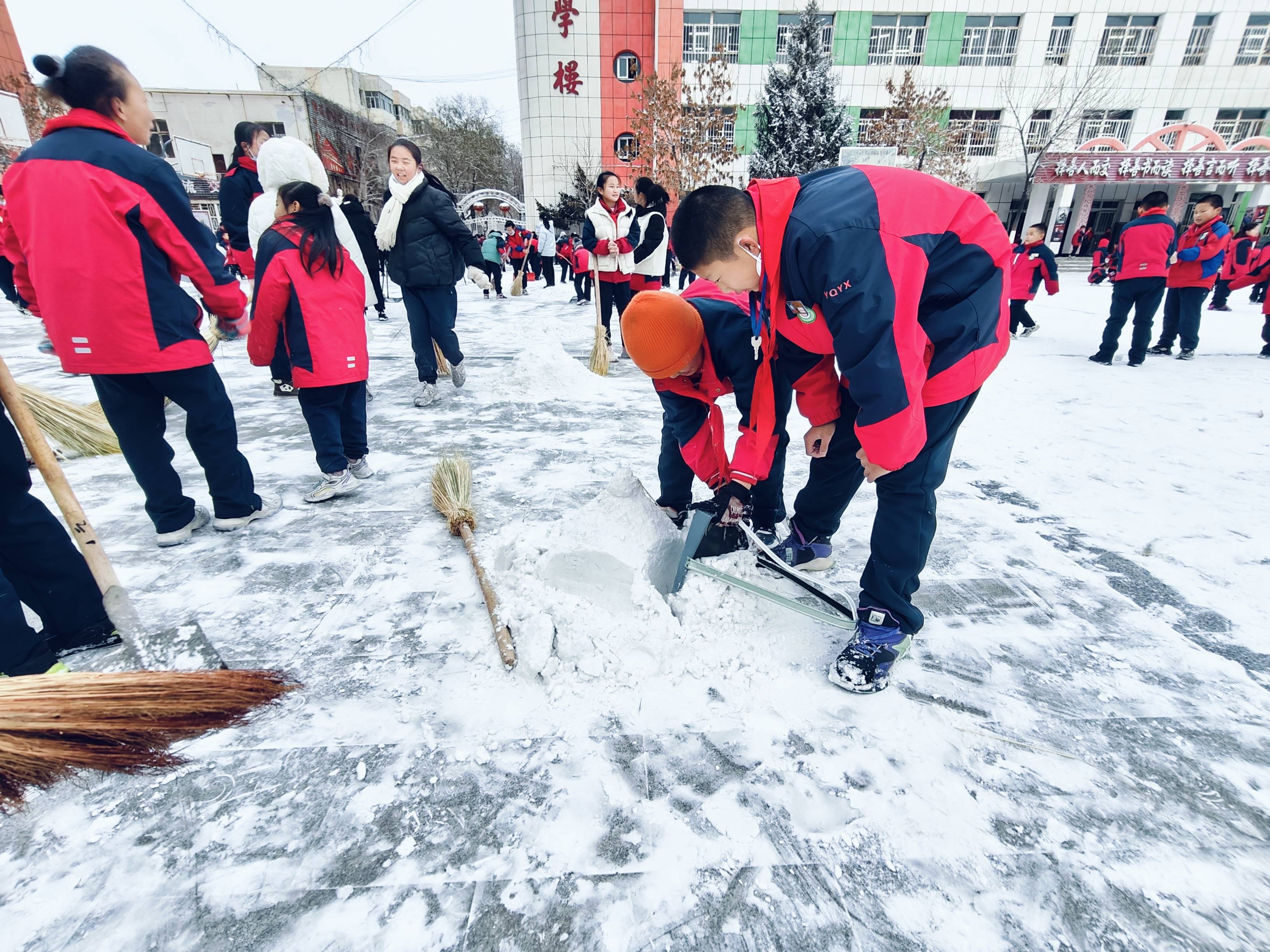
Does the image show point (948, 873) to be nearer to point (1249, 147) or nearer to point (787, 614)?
point (787, 614)

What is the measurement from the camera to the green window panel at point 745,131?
76.1ft

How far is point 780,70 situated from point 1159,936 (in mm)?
21806

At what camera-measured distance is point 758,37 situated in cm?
2273

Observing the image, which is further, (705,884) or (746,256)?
(746,256)

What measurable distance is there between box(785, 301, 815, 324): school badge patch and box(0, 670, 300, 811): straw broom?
170 centimetres

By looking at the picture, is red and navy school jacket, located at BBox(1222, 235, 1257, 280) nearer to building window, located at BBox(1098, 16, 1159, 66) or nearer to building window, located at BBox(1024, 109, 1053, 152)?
building window, located at BBox(1024, 109, 1053, 152)

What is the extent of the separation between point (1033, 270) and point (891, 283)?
741 centimetres

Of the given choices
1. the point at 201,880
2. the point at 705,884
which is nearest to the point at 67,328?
the point at 201,880

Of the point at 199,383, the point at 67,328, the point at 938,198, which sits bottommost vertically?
the point at 199,383

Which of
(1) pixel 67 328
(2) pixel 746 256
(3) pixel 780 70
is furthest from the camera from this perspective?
(3) pixel 780 70

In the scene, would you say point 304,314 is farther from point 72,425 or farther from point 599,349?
point 599,349

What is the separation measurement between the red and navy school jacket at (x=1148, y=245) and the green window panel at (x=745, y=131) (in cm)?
2066

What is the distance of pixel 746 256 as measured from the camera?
155 cm

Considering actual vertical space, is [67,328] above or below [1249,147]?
below
